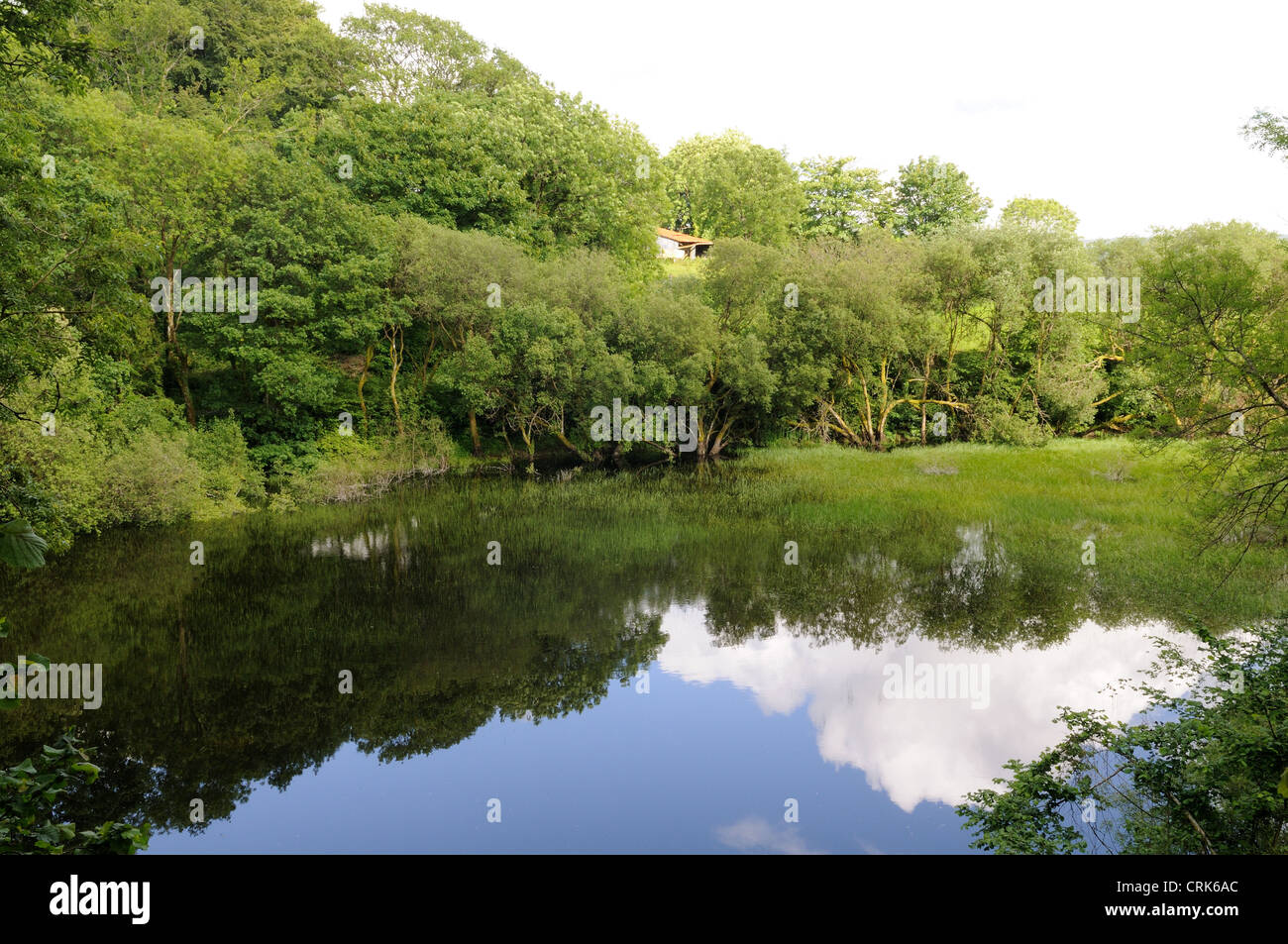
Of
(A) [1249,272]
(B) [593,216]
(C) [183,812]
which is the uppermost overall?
(B) [593,216]

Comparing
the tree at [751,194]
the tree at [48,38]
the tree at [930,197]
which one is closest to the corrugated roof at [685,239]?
the tree at [751,194]

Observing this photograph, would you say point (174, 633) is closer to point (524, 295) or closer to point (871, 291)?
point (524, 295)

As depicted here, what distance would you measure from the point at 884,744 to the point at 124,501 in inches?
796

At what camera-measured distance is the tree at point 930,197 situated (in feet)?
199

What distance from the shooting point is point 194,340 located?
26.8m

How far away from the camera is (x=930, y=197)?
61.0 metres

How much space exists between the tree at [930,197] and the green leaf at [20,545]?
63.4 m

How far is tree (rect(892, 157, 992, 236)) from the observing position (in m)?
60.7

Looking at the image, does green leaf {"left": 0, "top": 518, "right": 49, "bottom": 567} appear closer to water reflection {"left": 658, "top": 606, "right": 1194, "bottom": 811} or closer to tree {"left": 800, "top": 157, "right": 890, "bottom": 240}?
water reflection {"left": 658, "top": 606, "right": 1194, "bottom": 811}

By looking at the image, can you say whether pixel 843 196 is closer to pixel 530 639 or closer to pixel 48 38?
pixel 530 639

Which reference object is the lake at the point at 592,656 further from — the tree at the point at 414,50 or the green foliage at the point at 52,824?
the tree at the point at 414,50

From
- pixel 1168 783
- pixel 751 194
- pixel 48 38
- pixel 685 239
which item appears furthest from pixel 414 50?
pixel 1168 783

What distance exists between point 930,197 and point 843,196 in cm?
658
